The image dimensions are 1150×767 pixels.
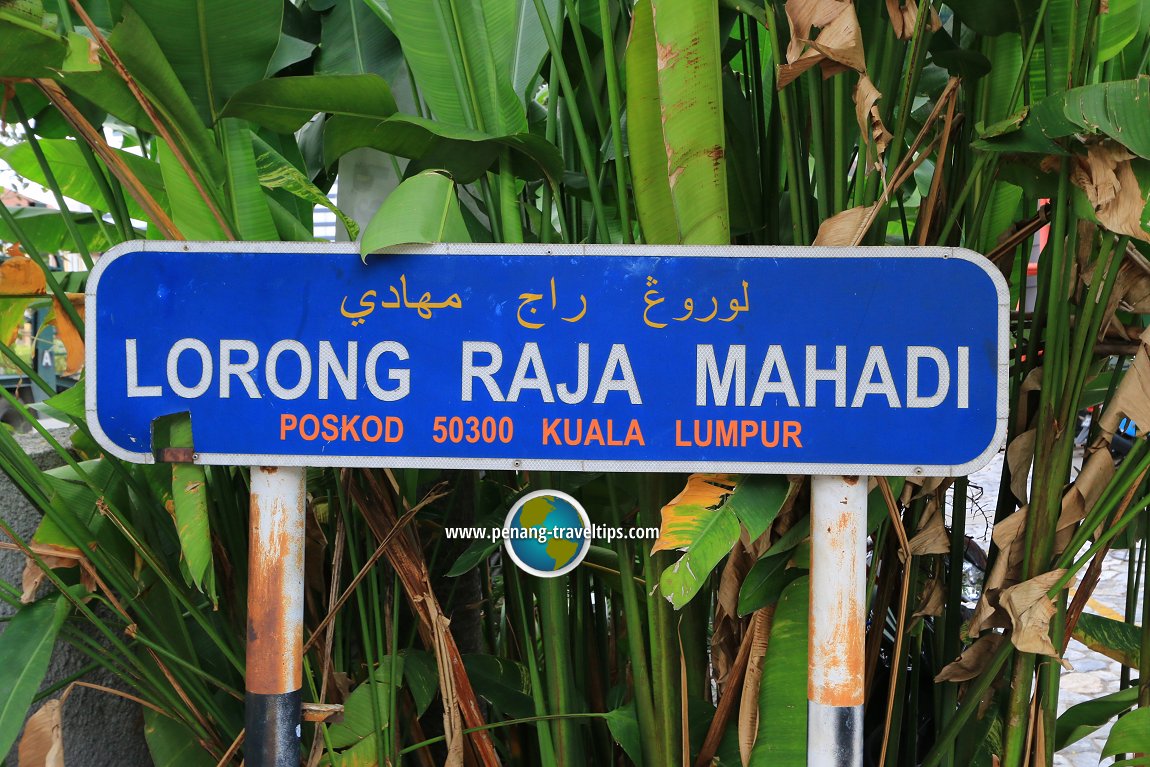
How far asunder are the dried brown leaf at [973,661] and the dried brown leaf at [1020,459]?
153mm

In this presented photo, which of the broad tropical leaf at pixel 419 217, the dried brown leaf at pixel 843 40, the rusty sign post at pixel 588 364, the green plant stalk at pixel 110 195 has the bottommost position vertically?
the rusty sign post at pixel 588 364

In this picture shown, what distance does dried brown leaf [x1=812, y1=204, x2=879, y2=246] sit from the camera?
75 centimetres

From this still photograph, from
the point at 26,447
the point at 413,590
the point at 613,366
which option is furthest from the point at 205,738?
the point at 613,366

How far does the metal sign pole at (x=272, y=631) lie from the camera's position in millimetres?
787

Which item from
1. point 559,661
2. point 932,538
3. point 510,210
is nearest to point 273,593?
point 559,661

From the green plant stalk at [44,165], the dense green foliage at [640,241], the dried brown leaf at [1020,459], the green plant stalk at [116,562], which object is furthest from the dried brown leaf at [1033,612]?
the green plant stalk at [44,165]

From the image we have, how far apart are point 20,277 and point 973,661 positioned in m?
1.12

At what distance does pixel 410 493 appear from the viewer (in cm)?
104

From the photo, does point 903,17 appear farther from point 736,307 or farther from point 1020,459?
point 1020,459

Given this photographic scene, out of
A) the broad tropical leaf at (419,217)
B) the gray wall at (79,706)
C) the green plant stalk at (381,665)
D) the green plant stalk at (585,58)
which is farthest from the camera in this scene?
the gray wall at (79,706)

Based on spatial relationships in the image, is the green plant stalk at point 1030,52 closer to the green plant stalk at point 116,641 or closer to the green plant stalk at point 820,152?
the green plant stalk at point 820,152

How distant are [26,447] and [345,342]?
766 millimetres

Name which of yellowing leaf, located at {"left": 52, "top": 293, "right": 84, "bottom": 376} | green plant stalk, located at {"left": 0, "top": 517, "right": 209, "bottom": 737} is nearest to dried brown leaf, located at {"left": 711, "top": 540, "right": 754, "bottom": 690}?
green plant stalk, located at {"left": 0, "top": 517, "right": 209, "bottom": 737}

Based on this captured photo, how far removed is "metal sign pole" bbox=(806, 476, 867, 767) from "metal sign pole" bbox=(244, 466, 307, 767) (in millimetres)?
460
